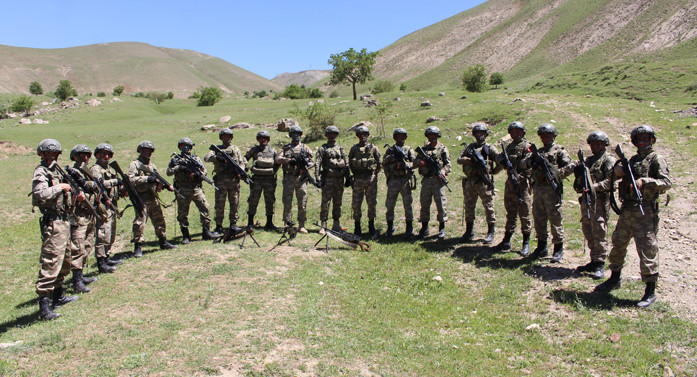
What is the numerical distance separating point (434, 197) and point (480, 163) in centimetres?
129

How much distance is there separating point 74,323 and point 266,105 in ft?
132

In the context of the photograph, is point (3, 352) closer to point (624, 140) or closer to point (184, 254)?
point (184, 254)

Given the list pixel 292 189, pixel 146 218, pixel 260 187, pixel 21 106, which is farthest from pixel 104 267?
pixel 21 106

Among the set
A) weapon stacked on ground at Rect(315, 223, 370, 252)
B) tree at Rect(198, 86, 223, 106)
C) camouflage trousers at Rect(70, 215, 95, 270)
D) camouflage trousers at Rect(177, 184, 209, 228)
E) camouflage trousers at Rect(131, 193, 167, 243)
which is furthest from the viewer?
tree at Rect(198, 86, 223, 106)

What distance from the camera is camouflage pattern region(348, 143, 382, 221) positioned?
925 cm

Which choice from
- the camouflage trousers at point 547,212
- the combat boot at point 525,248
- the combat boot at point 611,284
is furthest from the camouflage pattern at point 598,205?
the combat boot at point 525,248

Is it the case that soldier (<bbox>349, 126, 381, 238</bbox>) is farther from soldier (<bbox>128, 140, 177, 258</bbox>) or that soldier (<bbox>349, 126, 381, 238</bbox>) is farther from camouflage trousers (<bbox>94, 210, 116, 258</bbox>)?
camouflage trousers (<bbox>94, 210, 116, 258</bbox>)

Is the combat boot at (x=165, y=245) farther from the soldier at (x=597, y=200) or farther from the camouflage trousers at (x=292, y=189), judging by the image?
the soldier at (x=597, y=200)

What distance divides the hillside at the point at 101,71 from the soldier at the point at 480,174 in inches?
4088

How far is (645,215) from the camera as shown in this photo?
555 cm

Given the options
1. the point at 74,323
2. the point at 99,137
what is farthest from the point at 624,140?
the point at 99,137

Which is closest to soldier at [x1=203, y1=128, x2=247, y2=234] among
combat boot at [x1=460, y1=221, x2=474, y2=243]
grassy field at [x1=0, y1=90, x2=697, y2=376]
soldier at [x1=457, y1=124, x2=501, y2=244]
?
grassy field at [x1=0, y1=90, x2=697, y2=376]

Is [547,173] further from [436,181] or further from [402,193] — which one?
[402,193]

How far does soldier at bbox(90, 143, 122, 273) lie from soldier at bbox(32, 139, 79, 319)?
1505mm
